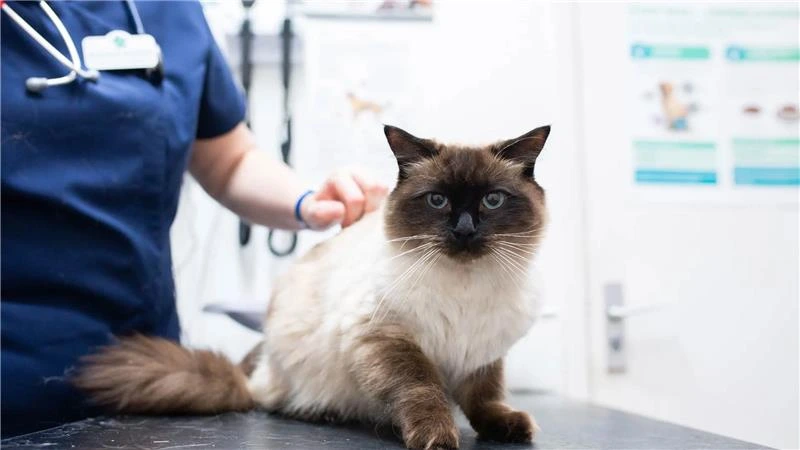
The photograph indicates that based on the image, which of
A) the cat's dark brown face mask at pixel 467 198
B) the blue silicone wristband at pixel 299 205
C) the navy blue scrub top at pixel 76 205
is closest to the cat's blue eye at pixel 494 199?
the cat's dark brown face mask at pixel 467 198

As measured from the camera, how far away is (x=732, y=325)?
1961 mm

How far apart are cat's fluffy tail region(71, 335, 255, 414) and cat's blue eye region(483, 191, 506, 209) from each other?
528mm

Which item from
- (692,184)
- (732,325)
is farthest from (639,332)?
(692,184)

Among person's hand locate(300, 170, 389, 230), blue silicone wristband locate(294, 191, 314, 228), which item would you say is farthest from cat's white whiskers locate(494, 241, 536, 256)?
blue silicone wristband locate(294, 191, 314, 228)

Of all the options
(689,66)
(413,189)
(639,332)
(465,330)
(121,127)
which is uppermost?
(689,66)

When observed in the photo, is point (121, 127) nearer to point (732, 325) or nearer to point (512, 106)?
point (512, 106)

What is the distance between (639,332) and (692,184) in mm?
470

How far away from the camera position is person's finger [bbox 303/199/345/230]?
112 centimetres

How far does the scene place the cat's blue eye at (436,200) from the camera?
2.86ft

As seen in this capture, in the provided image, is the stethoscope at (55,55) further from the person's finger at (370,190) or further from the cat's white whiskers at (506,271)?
the cat's white whiskers at (506,271)

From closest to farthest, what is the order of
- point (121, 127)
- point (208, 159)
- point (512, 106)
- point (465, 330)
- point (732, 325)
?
point (465, 330) < point (121, 127) < point (208, 159) < point (512, 106) < point (732, 325)

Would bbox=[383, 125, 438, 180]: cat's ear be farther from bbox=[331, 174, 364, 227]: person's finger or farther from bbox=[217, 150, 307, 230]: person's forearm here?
bbox=[217, 150, 307, 230]: person's forearm

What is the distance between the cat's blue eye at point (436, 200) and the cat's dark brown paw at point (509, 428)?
0.29m

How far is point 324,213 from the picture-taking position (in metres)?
1.12
